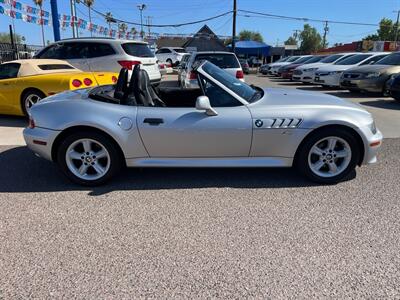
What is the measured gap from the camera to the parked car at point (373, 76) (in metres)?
11.0

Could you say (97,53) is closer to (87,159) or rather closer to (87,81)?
(87,81)

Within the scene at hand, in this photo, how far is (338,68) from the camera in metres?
14.2

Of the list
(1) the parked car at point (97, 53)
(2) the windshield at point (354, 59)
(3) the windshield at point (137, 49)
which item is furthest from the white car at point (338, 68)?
(1) the parked car at point (97, 53)

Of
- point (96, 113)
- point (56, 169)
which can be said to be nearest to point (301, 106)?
point (96, 113)

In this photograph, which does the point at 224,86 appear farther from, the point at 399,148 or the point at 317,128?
the point at 399,148

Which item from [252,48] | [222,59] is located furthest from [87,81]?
[252,48]

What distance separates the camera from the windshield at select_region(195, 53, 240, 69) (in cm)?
1018

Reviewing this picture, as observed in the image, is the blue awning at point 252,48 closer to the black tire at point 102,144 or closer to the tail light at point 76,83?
the tail light at point 76,83

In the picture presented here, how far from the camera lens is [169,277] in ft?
7.80

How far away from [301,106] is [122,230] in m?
A: 2.35

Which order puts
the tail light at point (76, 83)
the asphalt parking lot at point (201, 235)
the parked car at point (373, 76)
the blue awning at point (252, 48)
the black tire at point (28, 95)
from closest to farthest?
the asphalt parking lot at point (201, 235), the tail light at point (76, 83), the black tire at point (28, 95), the parked car at point (373, 76), the blue awning at point (252, 48)

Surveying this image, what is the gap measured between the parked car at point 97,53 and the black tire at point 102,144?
5.41m

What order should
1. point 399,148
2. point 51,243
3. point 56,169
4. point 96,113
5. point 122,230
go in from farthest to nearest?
point 399,148 → point 56,169 → point 96,113 → point 122,230 → point 51,243

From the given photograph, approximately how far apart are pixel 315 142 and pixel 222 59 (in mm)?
7045
